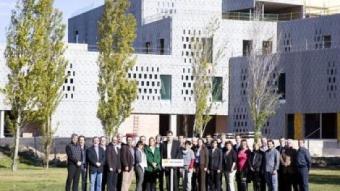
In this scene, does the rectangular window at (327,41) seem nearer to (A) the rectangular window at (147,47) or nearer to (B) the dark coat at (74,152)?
(A) the rectangular window at (147,47)

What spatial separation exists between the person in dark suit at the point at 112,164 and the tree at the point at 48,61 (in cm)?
2099

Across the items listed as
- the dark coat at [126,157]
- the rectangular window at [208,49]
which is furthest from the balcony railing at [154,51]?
the dark coat at [126,157]

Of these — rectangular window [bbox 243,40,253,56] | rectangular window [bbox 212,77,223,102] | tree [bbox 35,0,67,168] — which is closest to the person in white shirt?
tree [bbox 35,0,67,168]

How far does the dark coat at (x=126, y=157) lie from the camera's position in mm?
24656

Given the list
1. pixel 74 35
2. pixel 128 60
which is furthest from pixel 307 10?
pixel 128 60

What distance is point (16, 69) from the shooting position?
45156 mm

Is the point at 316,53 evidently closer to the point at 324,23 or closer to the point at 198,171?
the point at 324,23

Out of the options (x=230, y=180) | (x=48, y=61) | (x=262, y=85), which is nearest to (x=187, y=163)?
(x=230, y=180)

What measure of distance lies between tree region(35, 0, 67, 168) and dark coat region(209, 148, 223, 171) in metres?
21.1

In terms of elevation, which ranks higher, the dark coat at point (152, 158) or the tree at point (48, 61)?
the tree at point (48, 61)

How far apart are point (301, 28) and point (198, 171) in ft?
163

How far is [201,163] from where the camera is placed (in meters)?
25.7

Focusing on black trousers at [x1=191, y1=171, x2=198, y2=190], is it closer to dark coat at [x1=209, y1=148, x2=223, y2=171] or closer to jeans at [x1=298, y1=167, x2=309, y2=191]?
dark coat at [x1=209, y1=148, x2=223, y2=171]

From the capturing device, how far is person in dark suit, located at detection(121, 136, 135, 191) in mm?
24703
